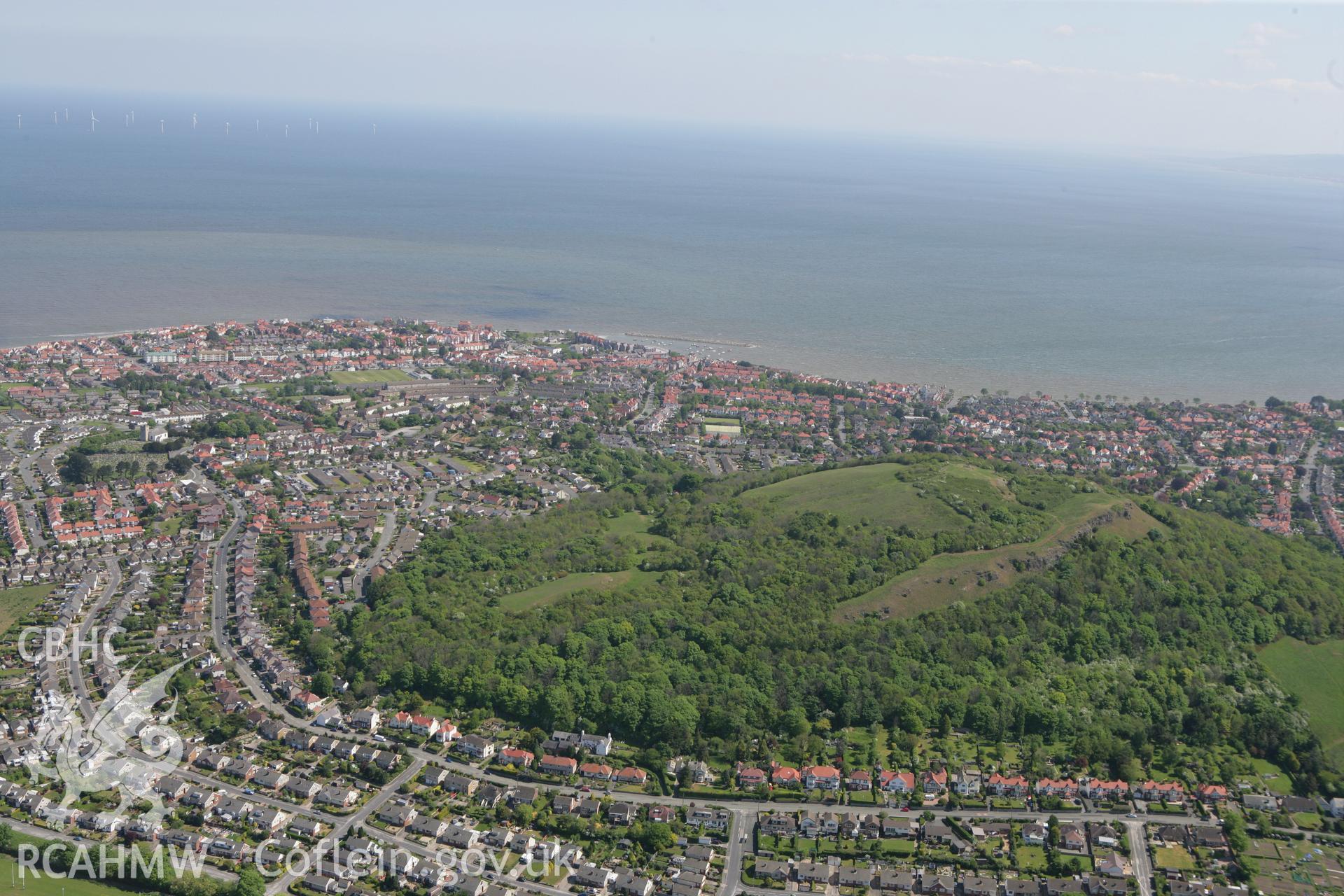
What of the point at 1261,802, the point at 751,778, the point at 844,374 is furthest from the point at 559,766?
the point at 844,374

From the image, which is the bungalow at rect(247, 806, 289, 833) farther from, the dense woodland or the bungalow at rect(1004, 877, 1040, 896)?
the bungalow at rect(1004, 877, 1040, 896)

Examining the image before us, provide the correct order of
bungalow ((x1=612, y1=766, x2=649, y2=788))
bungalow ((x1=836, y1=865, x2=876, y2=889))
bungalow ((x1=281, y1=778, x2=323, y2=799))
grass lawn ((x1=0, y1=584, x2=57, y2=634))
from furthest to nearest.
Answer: grass lawn ((x1=0, y1=584, x2=57, y2=634)), bungalow ((x1=612, y1=766, x2=649, y2=788)), bungalow ((x1=281, y1=778, x2=323, y2=799)), bungalow ((x1=836, y1=865, x2=876, y2=889))

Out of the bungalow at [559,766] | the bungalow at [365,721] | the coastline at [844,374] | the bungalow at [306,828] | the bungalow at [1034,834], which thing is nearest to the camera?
the bungalow at [306,828]

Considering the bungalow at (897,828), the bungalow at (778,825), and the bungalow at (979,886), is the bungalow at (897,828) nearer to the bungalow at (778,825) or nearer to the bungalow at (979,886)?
the bungalow at (979,886)

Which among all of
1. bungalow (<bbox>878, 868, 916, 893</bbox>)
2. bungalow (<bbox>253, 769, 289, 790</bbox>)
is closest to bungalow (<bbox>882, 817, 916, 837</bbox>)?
bungalow (<bbox>878, 868, 916, 893</bbox>)

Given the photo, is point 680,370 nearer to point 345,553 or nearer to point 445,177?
point 345,553

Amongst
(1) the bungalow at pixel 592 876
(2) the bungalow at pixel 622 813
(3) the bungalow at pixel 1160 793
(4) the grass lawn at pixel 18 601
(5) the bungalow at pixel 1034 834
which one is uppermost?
(3) the bungalow at pixel 1160 793

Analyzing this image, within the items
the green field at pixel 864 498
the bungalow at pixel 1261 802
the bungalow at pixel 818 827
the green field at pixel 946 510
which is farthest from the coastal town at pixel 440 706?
the green field at pixel 864 498

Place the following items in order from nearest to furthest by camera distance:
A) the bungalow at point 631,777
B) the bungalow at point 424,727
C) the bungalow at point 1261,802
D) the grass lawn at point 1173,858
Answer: the grass lawn at point 1173,858
the bungalow at point 1261,802
the bungalow at point 631,777
the bungalow at point 424,727
